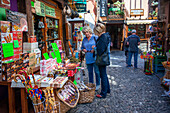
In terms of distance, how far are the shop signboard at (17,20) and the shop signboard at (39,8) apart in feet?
2.65

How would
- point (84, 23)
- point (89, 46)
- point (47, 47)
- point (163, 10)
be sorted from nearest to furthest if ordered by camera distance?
point (89, 46) < point (47, 47) < point (163, 10) < point (84, 23)

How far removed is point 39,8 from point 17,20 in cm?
130

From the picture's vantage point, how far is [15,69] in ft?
9.85

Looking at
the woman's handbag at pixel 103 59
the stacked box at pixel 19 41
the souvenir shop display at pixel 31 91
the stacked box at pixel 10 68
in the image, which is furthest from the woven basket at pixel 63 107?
the stacked box at pixel 19 41

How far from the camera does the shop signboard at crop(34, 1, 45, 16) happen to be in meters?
4.61

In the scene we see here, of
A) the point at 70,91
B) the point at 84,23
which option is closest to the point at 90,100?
the point at 70,91

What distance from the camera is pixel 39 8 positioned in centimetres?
480

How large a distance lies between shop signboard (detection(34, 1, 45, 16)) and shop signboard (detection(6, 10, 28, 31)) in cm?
81

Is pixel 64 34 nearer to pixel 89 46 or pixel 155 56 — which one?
pixel 89 46

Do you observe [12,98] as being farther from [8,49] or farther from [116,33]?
[116,33]

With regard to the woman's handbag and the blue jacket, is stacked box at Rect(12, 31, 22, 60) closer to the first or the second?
the blue jacket

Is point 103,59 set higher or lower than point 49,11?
lower

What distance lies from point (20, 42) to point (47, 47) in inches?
74.4

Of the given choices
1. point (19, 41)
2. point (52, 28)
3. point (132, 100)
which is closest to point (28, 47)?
point (19, 41)
